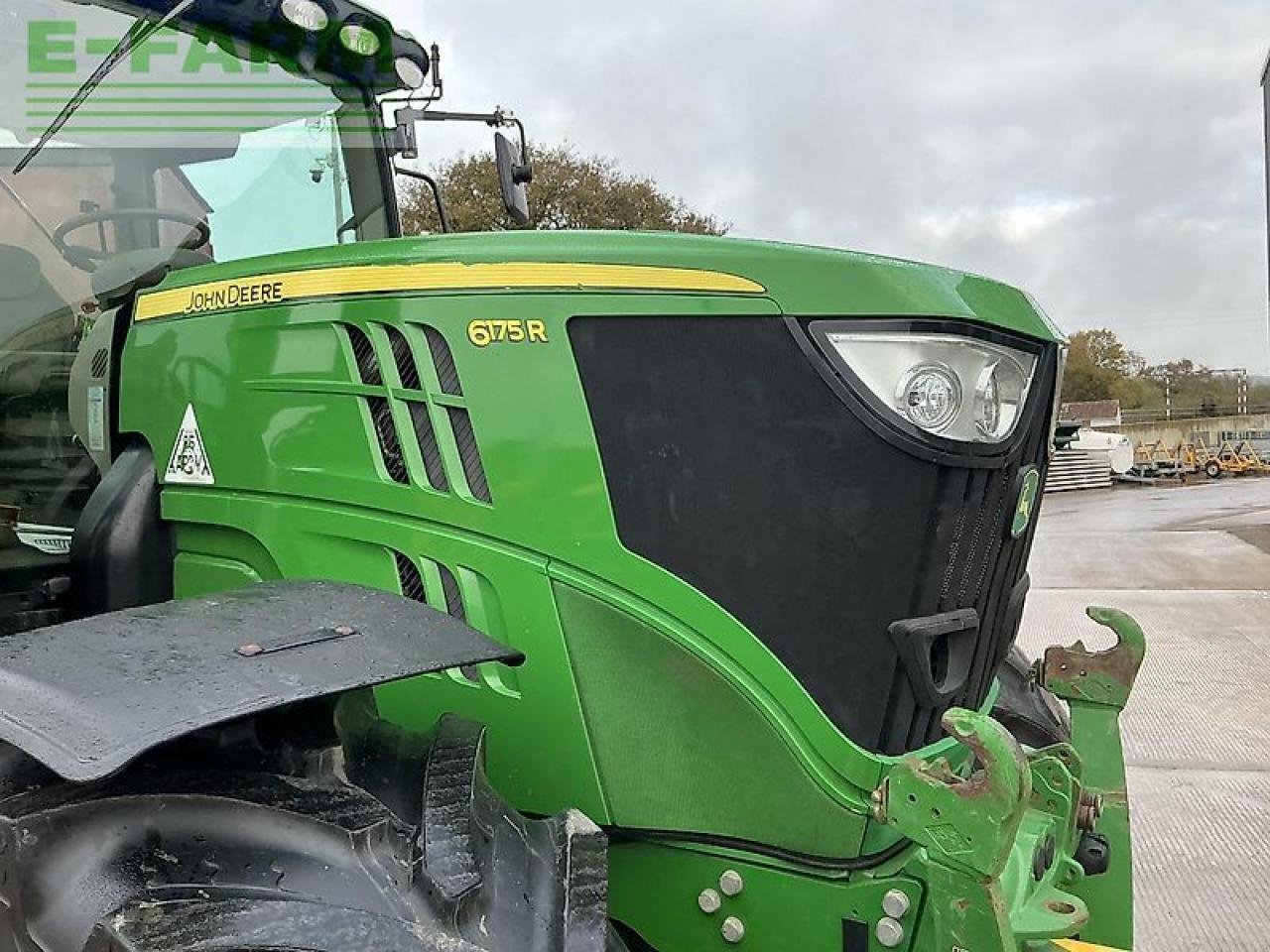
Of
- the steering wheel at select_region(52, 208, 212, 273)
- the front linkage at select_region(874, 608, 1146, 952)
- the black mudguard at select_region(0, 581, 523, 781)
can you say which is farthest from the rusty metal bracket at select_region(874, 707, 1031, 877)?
the steering wheel at select_region(52, 208, 212, 273)

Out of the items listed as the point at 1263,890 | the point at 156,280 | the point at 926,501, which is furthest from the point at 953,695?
the point at 1263,890

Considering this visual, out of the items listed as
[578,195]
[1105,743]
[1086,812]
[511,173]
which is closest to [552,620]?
[1086,812]

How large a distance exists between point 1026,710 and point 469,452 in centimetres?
172

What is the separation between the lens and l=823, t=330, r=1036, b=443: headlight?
182 cm

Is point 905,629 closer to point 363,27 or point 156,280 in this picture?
point 156,280

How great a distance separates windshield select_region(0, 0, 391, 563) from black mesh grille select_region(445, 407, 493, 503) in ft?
2.65

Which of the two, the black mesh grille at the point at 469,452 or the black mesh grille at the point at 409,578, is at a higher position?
the black mesh grille at the point at 469,452

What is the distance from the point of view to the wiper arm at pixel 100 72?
2459 mm

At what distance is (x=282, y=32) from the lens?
2.77 m

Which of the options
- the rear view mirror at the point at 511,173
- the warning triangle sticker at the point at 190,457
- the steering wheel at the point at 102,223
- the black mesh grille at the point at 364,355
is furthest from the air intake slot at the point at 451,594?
the rear view mirror at the point at 511,173

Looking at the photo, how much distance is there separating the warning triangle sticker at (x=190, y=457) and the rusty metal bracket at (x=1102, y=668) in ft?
6.42

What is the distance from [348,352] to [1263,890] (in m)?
3.43

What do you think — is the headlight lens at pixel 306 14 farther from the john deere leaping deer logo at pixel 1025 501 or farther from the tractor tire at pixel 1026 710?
the tractor tire at pixel 1026 710

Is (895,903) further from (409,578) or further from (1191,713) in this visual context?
(1191,713)
